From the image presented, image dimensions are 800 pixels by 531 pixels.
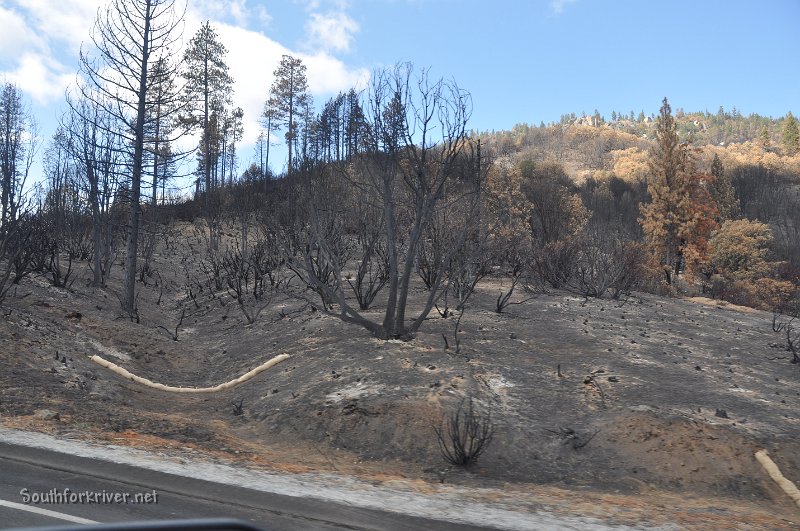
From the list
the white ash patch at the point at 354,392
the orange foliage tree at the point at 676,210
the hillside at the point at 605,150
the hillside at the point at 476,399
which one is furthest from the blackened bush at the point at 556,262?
the hillside at the point at 605,150

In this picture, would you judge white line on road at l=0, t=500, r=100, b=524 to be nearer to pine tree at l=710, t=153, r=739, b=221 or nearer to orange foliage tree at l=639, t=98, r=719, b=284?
orange foliage tree at l=639, t=98, r=719, b=284

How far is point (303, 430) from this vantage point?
822 cm

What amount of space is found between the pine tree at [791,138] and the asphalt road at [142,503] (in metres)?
127

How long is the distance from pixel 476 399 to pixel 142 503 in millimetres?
5249

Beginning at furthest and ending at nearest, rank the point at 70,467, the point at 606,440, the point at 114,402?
the point at 114,402
the point at 606,440
the point at 70,467

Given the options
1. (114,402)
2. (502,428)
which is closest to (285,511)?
(502,428)

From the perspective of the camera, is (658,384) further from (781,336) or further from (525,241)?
(525,241)

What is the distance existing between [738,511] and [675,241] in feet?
119

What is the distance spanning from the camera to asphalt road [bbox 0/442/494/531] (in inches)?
175

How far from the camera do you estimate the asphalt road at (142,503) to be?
4.45 meters

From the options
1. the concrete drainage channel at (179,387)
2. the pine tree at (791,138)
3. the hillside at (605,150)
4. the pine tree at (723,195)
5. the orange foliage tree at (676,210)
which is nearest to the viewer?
the concrete drainage channel at (179,387)

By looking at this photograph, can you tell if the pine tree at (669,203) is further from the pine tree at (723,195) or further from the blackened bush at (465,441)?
the blackened bush at (465,441)

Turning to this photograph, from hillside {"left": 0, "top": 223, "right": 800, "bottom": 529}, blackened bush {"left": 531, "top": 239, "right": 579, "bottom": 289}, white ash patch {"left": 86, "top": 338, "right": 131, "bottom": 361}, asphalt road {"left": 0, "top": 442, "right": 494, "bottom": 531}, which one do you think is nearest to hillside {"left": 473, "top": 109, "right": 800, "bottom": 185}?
blackened bush {"left": 531, "top": 239, "right": 579, "bottom": 289}

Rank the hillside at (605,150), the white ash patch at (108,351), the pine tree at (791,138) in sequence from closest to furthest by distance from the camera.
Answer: the white ash patch at (108,351), the hillside at (605,150), the pine tree at (791,138)
